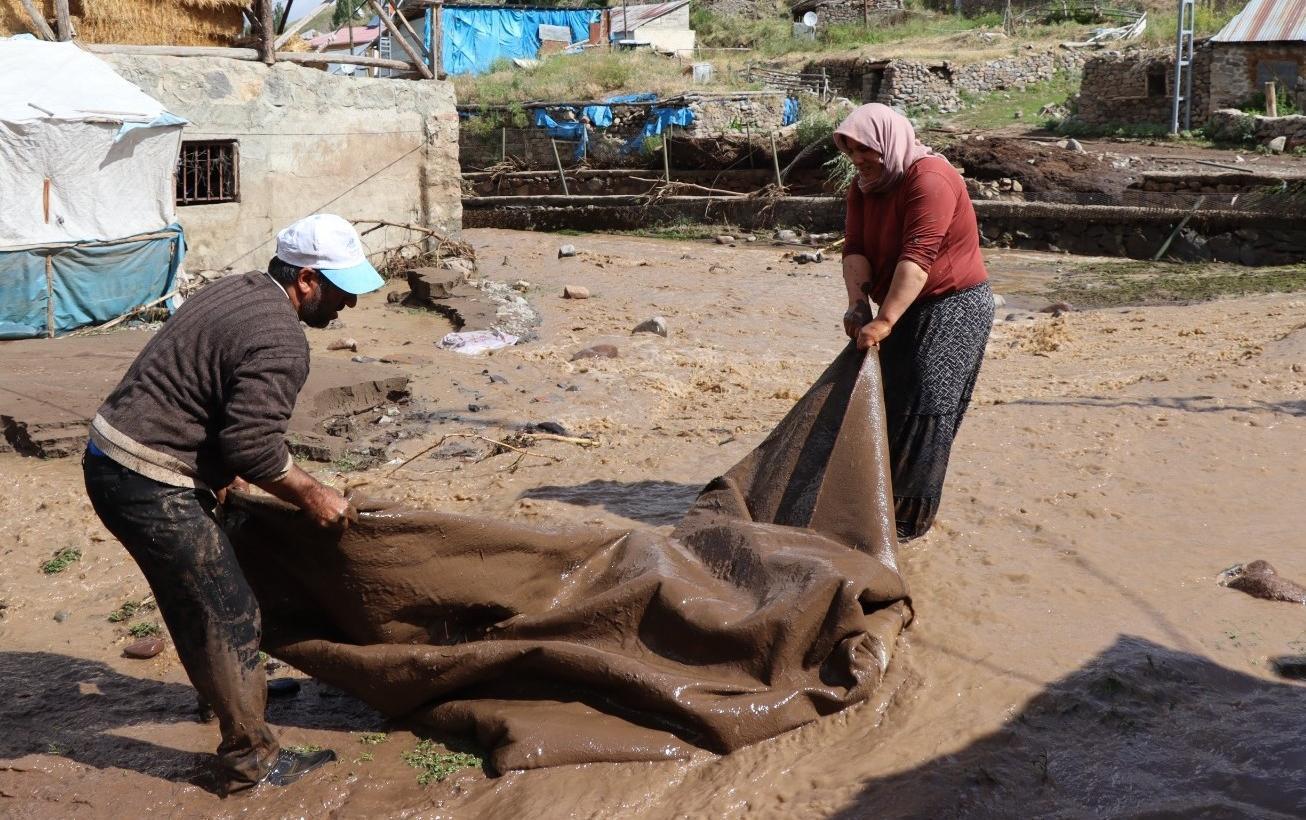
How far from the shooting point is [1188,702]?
11.3ft

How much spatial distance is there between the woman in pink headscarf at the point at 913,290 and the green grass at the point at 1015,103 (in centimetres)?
2328

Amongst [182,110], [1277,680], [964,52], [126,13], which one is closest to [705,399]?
[1277,680]

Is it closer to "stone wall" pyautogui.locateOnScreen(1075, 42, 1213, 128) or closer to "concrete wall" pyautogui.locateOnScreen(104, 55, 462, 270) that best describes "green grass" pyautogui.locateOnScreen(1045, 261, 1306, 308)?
"concrete wall" pyautogui.locateOnScreen(104, 55, 462, 270)

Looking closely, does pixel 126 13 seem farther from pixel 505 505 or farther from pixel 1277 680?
pixel 1277 680

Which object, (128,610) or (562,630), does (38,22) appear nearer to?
(128,610)

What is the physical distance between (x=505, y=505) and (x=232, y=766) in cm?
234

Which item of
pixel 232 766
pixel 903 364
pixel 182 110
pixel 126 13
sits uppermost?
pixel 126 13

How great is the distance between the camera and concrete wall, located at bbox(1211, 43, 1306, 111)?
23.0 meters

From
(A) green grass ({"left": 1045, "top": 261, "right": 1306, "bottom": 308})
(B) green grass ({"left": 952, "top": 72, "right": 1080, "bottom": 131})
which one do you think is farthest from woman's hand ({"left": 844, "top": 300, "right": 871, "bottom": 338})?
(B) green grass ({"left": 952, "top": 72, "right": 1080, "bottom": 131})

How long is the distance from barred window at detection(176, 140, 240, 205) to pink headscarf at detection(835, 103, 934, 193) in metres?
8.69

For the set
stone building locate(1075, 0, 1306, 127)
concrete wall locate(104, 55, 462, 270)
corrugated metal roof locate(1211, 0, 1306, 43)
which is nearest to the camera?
concrete wall locate(104, 55, 462, 270)

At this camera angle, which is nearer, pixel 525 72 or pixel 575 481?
pixel 575 481

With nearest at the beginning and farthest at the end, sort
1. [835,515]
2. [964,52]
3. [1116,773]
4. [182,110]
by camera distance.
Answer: [1116,773], [835,515], [182,110], [964,52]

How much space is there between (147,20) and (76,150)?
3430 mm
